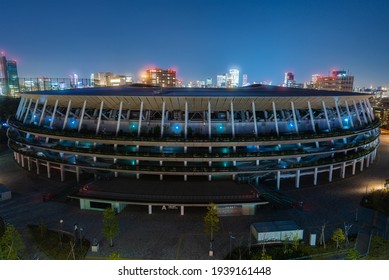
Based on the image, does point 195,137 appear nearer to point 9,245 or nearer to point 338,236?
point 338,236

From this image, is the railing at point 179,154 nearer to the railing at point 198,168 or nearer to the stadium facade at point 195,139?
the stadium facade at point 195,139

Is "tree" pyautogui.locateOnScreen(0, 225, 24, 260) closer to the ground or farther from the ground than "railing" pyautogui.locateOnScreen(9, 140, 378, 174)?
closer to the ground

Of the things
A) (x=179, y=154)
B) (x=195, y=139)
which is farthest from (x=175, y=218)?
(x=195, y=139)

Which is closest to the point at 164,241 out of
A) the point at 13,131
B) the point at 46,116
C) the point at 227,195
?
the point at 227,195

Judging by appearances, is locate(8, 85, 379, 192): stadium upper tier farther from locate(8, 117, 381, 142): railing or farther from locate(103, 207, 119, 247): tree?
locate(103, 207, 119, 247): tree

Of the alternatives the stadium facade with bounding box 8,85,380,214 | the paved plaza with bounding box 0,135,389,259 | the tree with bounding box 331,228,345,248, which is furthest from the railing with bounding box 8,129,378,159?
the tree with bounding box 331,228,345,248

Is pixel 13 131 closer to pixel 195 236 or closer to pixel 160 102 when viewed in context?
pixel 160 102

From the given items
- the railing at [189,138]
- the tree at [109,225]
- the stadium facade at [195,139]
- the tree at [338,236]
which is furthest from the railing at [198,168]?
the tree at [338,236]
